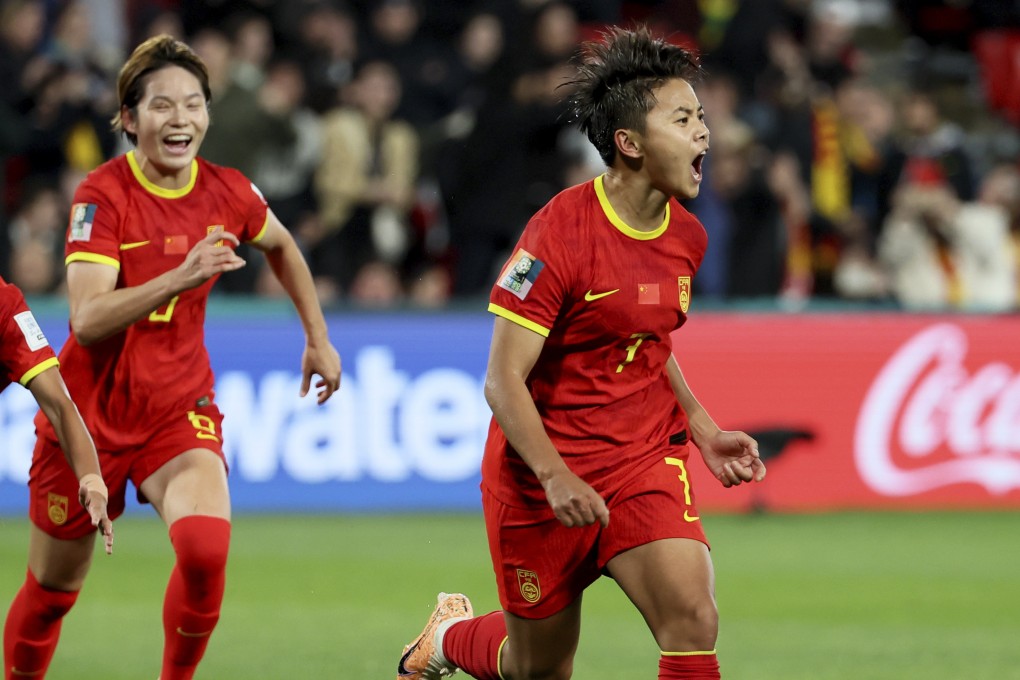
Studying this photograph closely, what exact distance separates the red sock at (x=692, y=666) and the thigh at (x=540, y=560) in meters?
0.46

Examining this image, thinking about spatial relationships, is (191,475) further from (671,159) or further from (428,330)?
(428,330)

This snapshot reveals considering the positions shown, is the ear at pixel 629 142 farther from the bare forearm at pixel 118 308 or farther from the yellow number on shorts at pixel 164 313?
the yellow number on shorts at pixel 164 313

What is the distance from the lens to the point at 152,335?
6012 millimetres

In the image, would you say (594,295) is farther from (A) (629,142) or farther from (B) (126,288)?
(B) (126,288)

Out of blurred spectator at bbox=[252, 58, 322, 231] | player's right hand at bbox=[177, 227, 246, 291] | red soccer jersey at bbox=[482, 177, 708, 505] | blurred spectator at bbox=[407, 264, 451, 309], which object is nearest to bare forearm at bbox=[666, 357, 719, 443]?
red soccer jersey at bbox=[482, 177, 708, 505]

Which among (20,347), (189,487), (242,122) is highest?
(242,122)

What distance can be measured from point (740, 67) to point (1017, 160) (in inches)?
117

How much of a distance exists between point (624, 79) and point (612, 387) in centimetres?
94

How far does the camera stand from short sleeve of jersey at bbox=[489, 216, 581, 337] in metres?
5.03

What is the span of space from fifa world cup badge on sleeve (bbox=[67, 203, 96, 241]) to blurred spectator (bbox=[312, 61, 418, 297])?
7.19 metres

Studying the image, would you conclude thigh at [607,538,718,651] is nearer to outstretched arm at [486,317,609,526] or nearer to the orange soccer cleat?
outstretched arm at [486,317,609,526]

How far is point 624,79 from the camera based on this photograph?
521 centimetres

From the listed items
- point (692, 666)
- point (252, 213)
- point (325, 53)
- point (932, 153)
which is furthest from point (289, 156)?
point (692, 666)

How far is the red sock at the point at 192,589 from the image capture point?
5.69 m
